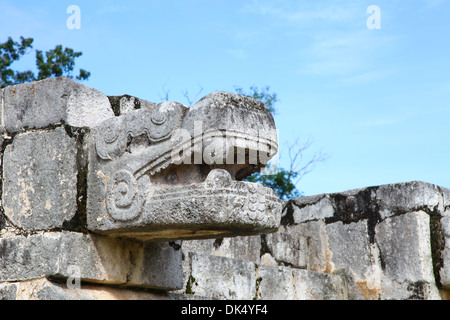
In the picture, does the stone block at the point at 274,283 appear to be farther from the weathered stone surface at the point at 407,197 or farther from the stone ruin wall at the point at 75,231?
the weathered stone surface at the point at 407,197

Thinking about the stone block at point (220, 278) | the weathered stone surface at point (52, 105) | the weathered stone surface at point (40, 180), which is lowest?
the stone block at point (220, 278)

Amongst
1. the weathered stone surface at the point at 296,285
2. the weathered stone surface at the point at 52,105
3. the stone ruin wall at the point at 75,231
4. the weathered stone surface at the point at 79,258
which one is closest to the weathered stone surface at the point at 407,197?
the weathered stone surface at the point at 296,285

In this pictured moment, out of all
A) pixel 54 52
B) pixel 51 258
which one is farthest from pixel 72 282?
pixel 54 52

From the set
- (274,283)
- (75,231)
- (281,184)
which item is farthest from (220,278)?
(281,184)

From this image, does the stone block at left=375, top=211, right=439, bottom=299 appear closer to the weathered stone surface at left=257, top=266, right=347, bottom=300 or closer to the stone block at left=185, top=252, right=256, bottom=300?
the weathered stone surface at left=257, top=266, right=347, bottom=300

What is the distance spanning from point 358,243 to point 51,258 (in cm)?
341

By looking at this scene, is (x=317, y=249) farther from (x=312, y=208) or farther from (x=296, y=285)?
(x=296, y=285)

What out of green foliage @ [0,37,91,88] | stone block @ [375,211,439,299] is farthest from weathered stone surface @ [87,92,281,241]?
green foliage @ [0,37,91,88]

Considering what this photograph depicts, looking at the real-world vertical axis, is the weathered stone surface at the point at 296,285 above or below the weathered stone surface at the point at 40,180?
below

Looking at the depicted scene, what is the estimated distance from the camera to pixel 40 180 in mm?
3834

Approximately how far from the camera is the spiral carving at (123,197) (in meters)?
3.58

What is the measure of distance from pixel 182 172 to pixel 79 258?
69 cm

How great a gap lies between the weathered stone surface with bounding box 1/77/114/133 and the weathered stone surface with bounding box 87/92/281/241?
177mm

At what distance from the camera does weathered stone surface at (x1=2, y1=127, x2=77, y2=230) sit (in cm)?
376
